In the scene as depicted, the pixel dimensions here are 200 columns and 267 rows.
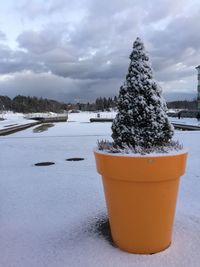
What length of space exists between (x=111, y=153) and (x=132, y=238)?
35.6 inches

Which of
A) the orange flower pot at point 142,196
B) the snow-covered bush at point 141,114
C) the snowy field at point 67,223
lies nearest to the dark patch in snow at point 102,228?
the snowy field at point 67,223

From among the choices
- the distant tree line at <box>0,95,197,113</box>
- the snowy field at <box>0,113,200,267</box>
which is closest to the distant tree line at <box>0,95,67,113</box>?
the distant tree line at <box>0,95,197,113</box>

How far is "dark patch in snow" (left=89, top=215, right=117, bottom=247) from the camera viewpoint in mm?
3568

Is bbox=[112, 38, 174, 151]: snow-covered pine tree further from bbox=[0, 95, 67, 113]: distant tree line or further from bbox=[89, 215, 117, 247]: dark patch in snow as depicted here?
bbox=[0, 95, 67, 113]: distant tree line

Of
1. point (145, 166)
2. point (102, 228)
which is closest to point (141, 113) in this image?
point (145, 166)

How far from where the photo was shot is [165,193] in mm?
3113

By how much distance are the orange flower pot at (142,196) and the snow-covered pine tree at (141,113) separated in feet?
1.11

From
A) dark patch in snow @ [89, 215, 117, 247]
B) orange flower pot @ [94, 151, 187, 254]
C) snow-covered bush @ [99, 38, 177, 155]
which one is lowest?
dark patch in snow @ [89, 215, 117, 247]

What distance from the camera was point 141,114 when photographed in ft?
11.0

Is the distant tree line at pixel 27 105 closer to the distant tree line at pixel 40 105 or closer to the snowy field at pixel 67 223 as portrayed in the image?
the distant tree line at pixel 40 105

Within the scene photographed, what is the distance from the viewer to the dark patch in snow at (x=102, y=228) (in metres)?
3.57

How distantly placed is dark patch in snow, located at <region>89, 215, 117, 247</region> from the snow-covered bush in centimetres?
108

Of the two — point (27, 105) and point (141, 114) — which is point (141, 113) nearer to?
point (141, 114)

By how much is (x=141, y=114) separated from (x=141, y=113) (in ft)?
0.04
